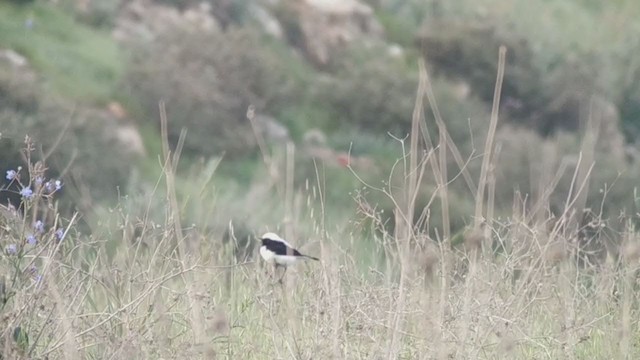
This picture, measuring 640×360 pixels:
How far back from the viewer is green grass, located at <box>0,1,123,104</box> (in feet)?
84.7

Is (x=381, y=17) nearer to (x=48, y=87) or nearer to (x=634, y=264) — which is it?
(x=48, y=87)

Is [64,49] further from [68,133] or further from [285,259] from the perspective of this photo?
[285,259]

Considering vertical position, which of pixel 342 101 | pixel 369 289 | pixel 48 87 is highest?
pixel 369 289

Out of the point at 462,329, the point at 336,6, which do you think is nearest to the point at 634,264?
the point at 462,329

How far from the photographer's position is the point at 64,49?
87.1ft

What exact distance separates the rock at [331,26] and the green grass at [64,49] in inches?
255

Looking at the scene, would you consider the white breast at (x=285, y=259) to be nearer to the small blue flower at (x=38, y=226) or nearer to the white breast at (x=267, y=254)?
the white breast at (x=267, y=254)

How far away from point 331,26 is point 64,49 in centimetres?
948

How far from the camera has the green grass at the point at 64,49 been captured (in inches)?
1016

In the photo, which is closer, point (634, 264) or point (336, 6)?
point (634, 264)

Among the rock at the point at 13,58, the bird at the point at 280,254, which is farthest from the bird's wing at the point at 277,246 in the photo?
the rock at the point at 13,58

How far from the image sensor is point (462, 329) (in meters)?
4.13

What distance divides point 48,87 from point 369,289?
65.6 ft

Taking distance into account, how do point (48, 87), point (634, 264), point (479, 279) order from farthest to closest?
point (48, 87), point (634, 264), point (479, 279)
